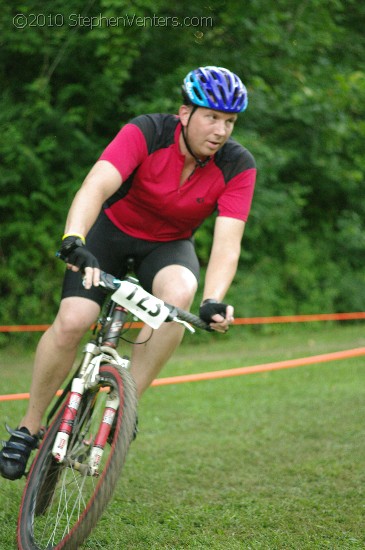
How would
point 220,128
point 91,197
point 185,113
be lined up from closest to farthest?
point 91,197, point 220,128, point 185,113

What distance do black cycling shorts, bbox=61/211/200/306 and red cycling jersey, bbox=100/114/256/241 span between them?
44 mm

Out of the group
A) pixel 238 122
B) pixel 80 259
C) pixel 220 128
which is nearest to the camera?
pixel 80 259

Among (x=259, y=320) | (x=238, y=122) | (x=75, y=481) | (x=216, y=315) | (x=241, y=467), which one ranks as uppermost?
(x=216, y=315)

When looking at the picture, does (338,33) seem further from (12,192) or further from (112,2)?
(12,192)

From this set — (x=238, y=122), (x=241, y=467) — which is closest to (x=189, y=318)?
(x=241, y=467)

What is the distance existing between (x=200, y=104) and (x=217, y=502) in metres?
1.96

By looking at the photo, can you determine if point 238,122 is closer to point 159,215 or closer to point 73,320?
point 159,215

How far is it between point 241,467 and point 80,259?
91.1 inches


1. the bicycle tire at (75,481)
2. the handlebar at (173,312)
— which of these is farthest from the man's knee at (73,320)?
the handlebar at (173,312)

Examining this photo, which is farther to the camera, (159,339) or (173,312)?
(159,339)

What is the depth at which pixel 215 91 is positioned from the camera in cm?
370

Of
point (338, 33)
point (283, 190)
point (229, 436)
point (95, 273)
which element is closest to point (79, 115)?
point (283, 190)

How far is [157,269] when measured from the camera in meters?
3.88

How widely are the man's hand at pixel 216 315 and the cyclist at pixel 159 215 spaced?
23cm
